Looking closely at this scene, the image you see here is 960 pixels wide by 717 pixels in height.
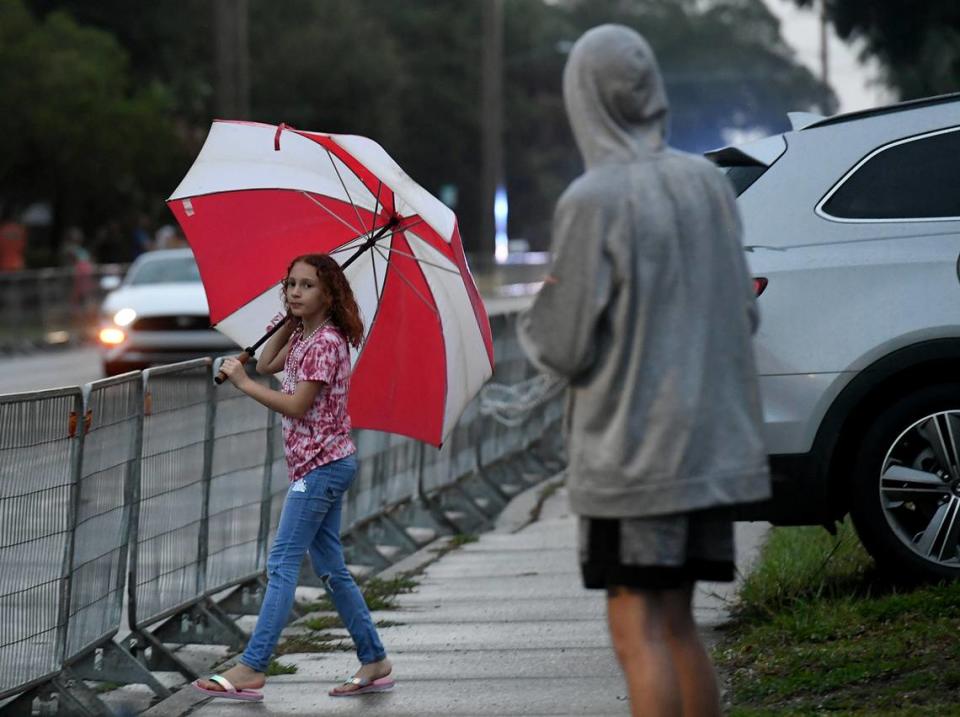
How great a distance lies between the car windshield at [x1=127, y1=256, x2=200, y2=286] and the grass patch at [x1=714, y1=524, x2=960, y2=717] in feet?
48.9

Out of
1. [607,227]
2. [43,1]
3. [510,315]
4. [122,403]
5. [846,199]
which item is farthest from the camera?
[43,1]

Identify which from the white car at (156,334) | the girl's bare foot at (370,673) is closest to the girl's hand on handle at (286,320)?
the girl's bare foot at (370,673)

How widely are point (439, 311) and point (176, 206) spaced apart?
1.05m

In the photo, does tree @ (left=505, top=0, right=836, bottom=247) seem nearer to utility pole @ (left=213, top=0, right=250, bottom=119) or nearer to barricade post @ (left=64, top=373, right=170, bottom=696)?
utility pole @ (left=213, top=0, right=250, bottom=119)

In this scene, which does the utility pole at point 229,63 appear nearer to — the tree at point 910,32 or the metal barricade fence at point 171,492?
the tree at point 910,32

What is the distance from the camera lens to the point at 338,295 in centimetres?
621

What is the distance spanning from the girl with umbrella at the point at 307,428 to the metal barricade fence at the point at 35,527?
1.76ft

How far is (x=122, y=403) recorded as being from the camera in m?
6.67

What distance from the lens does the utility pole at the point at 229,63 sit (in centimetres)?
2812

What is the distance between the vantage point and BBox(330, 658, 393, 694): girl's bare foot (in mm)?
6441

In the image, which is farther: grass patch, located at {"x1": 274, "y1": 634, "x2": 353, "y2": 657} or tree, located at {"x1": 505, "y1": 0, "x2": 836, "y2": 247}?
tree, located at {"x1": 505, "y1": 0, "x2": 836, "y2": 247}

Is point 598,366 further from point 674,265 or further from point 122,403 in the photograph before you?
point 122,403

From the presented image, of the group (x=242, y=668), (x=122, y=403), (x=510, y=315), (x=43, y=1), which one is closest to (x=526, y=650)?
(x=242, y=668)

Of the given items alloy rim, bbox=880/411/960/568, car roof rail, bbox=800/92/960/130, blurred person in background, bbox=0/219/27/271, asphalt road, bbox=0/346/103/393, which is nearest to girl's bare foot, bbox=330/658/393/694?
alloy rim, bbox=880/411/960/568
